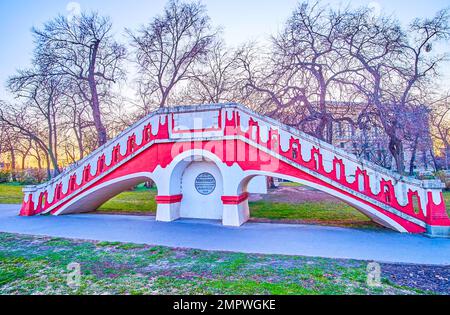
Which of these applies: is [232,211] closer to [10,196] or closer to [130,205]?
[130,205]

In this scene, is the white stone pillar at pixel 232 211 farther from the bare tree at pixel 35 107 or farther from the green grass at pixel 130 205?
the bare tree at pixel 35 107

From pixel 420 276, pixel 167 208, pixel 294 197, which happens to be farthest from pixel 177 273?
pixel 294 197

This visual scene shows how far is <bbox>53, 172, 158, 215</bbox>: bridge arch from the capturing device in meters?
9.55

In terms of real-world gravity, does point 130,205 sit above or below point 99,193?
below

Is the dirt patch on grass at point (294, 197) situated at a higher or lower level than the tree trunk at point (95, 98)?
lower

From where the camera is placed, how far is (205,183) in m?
9.55

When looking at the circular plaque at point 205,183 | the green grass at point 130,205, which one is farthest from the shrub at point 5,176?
the circular plaque at point 205,183

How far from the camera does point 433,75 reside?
1373 cm

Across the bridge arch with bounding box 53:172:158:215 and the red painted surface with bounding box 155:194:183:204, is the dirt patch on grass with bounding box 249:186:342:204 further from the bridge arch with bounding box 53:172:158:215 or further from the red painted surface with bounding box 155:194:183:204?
the bridge arch with bounding box 53:172:158:215

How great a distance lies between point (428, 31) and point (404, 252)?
13790 mm

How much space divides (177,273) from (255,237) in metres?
2.90

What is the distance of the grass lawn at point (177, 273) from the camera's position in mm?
3777

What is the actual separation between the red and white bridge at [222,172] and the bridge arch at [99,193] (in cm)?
4
